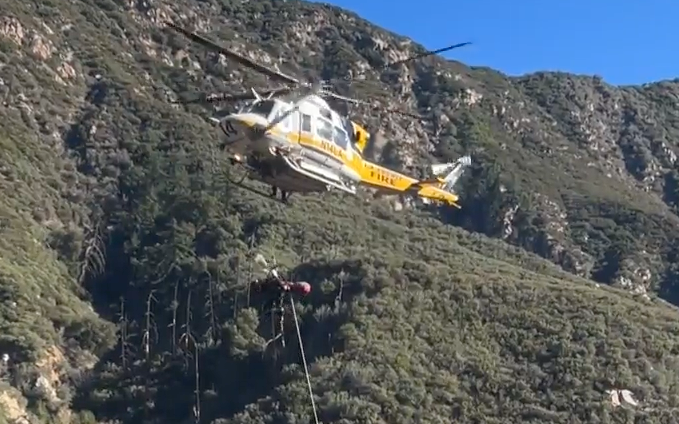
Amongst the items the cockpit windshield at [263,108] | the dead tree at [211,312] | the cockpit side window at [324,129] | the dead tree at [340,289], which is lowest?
the dead tree at [211,312]

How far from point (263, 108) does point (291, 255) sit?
5493 cm

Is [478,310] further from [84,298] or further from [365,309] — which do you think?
A: [84,298]

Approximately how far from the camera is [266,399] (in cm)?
6519

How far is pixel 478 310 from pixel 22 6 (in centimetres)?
6153

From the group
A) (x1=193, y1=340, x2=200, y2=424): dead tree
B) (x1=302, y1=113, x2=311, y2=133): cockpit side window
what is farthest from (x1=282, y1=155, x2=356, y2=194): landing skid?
(x1=193, y1=340, x2=200, y2=424): dead tree

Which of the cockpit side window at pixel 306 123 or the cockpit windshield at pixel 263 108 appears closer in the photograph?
the cockpit windshield at pixel 263 108

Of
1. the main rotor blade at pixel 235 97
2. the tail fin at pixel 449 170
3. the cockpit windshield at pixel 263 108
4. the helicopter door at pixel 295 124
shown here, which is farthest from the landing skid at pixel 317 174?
the tail fin at pixel 449 170

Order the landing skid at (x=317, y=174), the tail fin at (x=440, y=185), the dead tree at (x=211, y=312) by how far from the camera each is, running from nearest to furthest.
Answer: the landing skid at (x=317, y=174)
the tail fin at (x=440, y=185)
the dead tree at (x=211, y=312)

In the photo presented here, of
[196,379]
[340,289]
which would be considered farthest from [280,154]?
[340,289]

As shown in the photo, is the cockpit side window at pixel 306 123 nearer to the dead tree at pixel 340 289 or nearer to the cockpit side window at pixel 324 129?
the cockpit side window at pixel 324 129

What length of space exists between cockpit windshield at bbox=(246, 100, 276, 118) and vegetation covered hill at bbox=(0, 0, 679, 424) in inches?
1306

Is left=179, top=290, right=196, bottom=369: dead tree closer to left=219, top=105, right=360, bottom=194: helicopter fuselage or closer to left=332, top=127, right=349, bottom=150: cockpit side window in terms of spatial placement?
left=332, top=127, right=349, bottom=150: cockpit side window

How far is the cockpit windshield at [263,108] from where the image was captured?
30438 mm

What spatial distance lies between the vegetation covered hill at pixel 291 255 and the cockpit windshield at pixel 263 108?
33.2 metres
